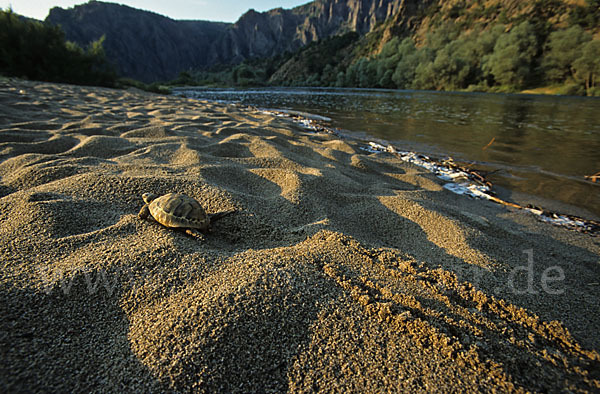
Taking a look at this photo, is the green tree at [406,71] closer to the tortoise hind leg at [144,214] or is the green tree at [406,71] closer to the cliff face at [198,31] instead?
the tortoise hind leg at [144,214]

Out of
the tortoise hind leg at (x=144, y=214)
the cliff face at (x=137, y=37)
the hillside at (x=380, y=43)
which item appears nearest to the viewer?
the tortoise hind leg at (x=144, y=214)

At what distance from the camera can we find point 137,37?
111m

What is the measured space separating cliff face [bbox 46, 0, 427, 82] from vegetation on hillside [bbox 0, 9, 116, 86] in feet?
288

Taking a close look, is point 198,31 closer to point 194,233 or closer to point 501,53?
point 501,53

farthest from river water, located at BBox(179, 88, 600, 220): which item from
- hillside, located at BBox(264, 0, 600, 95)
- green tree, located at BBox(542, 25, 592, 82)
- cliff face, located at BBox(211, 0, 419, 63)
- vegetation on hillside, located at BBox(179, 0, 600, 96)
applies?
cliff face, located at BBox(211, 0, 419, 63)

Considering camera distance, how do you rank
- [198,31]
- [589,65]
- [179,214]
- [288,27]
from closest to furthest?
[179,214]
[589,65]
[198,31]
[288,27]

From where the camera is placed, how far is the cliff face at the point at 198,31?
9956 centimetres

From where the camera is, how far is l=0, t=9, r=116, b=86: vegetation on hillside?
13.0 meters

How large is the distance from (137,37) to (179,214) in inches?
5714

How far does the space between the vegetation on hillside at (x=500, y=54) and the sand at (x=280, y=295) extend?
1388 inches

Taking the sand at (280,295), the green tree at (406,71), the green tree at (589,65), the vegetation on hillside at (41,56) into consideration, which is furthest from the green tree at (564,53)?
the vegetation on hillside at (41,56)

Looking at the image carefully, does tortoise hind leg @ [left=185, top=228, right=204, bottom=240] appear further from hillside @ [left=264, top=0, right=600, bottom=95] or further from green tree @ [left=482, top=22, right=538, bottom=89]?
green tree @ [left=482, top=22, right=538, bottom=89]

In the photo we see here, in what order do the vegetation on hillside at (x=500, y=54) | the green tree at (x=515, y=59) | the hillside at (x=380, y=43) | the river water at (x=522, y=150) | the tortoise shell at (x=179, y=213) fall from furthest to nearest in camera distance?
1. the hillside at (x=380, y=43)
2. the green tree at (x=515, y=59)
3. the vegetation on hillside at (x=500, y=54)
4. the river water at (x=522, y=150)
5. the tortoise shell at (x=179, y=213)

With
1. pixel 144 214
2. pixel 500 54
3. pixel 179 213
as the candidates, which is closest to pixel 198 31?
pixel 500 54
